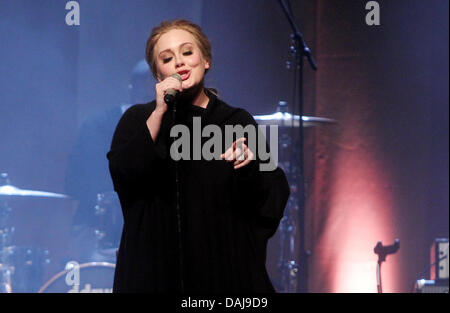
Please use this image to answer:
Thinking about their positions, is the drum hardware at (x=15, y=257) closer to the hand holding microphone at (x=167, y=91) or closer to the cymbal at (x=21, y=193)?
the cymbal at (x=21, y=193)

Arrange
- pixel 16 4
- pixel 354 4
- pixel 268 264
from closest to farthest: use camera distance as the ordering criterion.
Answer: pixel 16 4, pixel 354 4, pixel 268 264

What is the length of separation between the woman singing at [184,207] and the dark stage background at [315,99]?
1.74 metres

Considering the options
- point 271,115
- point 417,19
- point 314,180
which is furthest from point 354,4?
point 314,180

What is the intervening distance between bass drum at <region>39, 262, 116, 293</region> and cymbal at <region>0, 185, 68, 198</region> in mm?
434

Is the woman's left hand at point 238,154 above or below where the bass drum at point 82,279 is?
above

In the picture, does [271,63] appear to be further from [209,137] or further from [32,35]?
[209,137]

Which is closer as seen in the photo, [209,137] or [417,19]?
[209,137]

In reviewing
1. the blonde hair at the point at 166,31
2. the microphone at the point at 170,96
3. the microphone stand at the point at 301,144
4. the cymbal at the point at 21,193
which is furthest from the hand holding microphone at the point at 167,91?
the cymbal at the point at 21,193

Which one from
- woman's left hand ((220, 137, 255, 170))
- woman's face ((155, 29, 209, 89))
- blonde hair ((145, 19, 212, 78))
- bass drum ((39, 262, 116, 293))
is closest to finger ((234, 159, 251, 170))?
woman's left hand ((220, 137, 255, 170))

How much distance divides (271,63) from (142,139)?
7.11ft

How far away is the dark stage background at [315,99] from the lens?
360 centimetres

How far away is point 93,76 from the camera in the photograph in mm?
3758

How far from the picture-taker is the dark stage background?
3600mm
